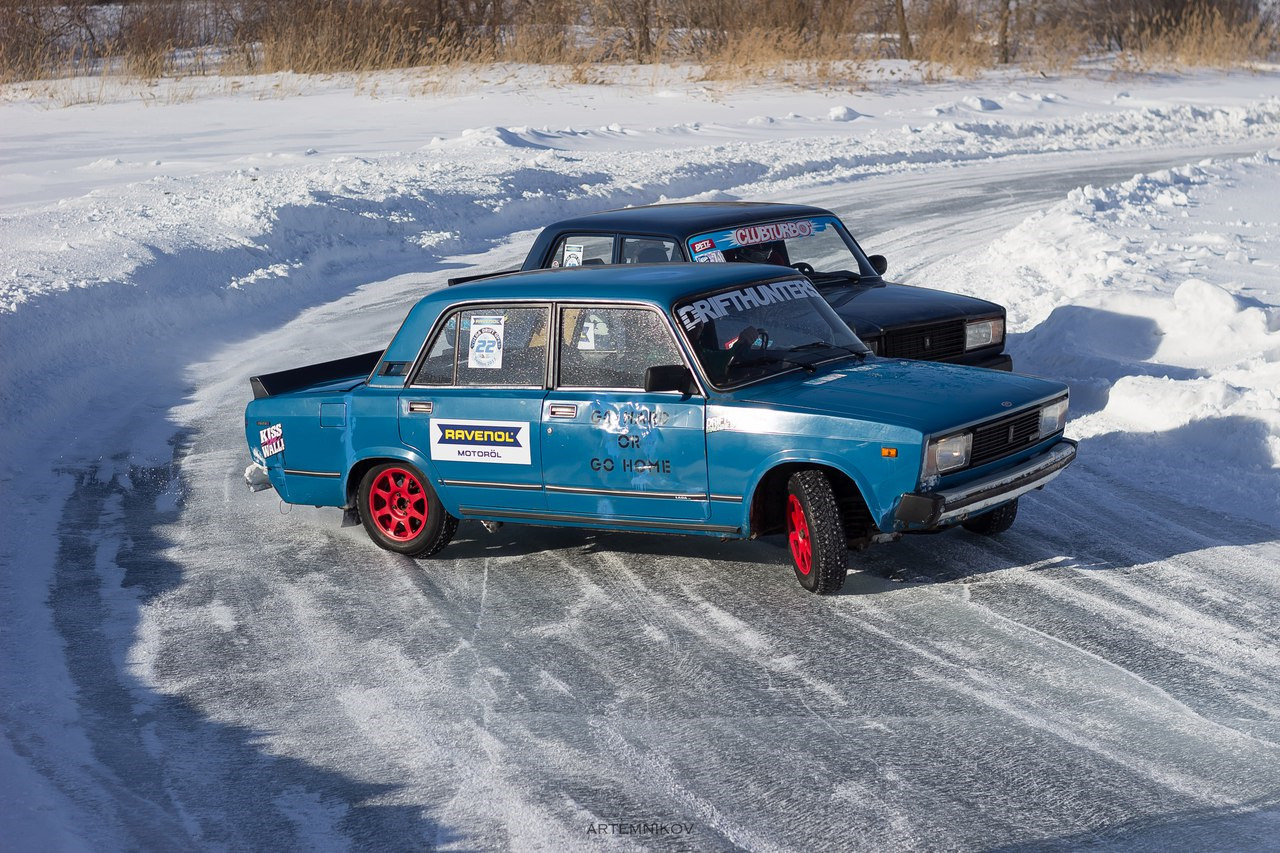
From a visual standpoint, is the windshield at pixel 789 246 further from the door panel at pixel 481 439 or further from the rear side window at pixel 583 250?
the door panel at pixel 481 439

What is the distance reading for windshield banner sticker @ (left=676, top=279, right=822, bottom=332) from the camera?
706cm

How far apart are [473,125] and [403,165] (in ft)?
22.9

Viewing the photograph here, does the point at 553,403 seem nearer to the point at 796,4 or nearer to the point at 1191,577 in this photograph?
the point at 1191,577

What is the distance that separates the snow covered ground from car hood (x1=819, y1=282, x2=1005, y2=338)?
1.12 m

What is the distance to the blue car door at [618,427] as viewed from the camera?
6.88 meters

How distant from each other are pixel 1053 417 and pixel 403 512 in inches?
137

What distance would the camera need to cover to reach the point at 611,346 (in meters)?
7.18

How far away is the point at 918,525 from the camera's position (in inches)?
250

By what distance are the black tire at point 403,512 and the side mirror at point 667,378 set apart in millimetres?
1521

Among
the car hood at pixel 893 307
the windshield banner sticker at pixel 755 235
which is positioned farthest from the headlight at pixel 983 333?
the windshield banner sticker at pixel 755 235

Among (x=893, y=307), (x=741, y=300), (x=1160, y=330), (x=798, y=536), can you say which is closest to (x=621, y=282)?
(x=741, y=300)

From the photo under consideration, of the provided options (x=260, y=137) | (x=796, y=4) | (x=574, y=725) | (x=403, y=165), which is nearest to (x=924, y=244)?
(x=403, y=165)

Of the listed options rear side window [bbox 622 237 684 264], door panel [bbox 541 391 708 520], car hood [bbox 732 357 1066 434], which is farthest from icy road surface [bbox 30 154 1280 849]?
rear side window [bbox 622 237 684 264]

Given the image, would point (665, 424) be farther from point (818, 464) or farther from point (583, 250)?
point (583, 250)
